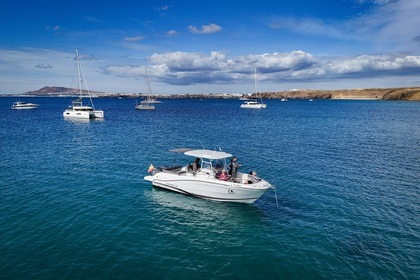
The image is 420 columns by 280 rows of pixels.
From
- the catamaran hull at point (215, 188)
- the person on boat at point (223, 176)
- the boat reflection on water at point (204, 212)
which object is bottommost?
the boat reflection on water at point (204, 212)

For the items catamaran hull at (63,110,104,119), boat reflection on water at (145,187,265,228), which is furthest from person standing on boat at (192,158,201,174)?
catamaran hull at (63,110,104,119)

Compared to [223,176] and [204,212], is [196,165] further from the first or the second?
[204,212]

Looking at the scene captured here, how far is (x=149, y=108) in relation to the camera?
5792 inches

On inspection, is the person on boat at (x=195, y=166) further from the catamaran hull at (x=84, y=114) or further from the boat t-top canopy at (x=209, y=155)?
the catamaran hull at (x=84, y=114)

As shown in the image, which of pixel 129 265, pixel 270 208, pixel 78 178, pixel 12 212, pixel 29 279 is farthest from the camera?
pixel 78 178

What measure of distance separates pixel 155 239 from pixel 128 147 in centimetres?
3188

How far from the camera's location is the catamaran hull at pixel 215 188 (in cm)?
2453

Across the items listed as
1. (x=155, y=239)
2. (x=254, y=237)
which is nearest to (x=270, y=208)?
(x=254, y=237)

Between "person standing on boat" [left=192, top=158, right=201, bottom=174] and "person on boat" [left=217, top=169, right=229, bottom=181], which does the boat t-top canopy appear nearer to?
"person standing on boat" [left=192, top=158, right=201, bottom=174]

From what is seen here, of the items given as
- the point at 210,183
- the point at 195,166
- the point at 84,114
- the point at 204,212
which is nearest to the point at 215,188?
the point at 210,183

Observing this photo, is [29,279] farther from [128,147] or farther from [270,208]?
[128,147]

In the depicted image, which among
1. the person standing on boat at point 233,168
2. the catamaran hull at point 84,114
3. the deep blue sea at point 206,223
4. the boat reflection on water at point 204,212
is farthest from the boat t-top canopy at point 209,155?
the catamaran hull at point 84,114

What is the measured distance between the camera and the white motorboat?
24.7m

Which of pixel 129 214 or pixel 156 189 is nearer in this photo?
pixel 129 214
